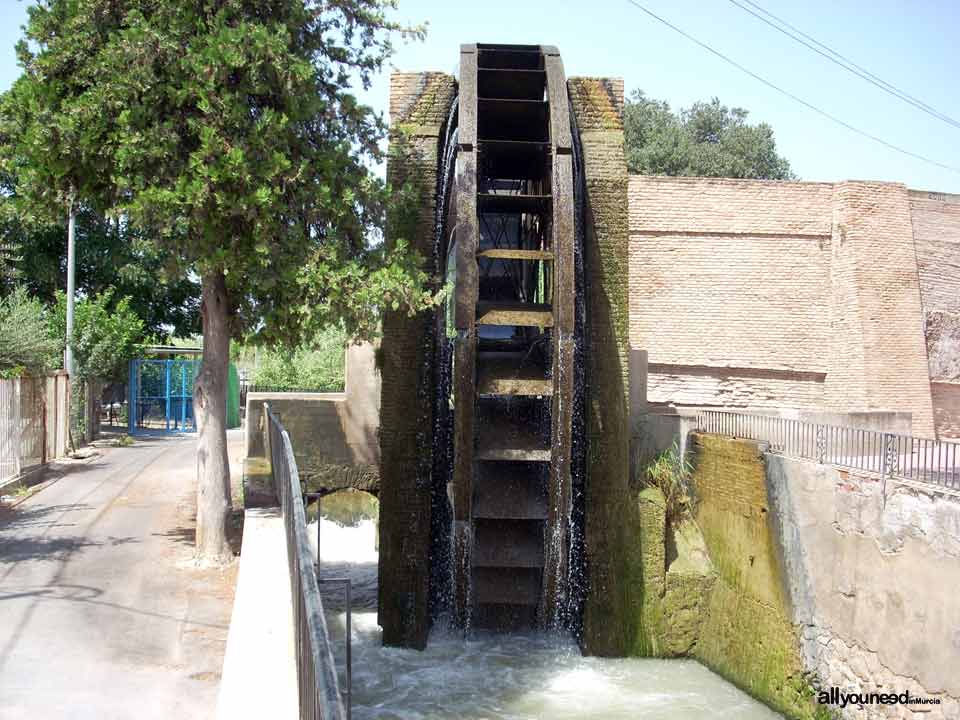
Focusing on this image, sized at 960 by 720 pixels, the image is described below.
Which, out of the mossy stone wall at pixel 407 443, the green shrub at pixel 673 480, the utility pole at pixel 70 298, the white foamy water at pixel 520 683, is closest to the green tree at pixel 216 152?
the mossy stone wall at pixel 407 443

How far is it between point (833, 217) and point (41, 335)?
14.1 metres

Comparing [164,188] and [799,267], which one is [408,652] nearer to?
[164,188]

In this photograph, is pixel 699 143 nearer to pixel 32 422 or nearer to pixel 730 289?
pixel 730 289

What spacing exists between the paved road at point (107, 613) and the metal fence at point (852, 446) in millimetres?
5027

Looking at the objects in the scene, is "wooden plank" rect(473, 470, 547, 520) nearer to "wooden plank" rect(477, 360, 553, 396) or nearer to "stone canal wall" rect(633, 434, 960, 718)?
"wooden plank" rect(477, 360, 553, 396)

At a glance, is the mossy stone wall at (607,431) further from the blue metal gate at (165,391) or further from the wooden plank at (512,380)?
the blue metal gate at (165,391)

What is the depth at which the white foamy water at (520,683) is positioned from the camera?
756 cm

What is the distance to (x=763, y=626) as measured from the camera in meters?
8.16

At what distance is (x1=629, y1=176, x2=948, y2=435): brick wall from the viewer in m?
16.1

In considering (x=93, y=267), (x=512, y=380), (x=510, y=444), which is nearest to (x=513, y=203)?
(x=512, y=380)

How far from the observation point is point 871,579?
22.8 feet

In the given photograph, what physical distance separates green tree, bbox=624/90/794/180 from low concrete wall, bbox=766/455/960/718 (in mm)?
24095

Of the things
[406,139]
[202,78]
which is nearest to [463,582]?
[406,139]

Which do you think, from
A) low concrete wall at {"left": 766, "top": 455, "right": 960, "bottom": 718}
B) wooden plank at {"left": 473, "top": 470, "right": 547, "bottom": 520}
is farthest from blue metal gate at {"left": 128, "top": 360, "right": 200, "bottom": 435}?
low concrete wall at {"left": 766, "top": 455, "right": 960, "bottom": 718}
